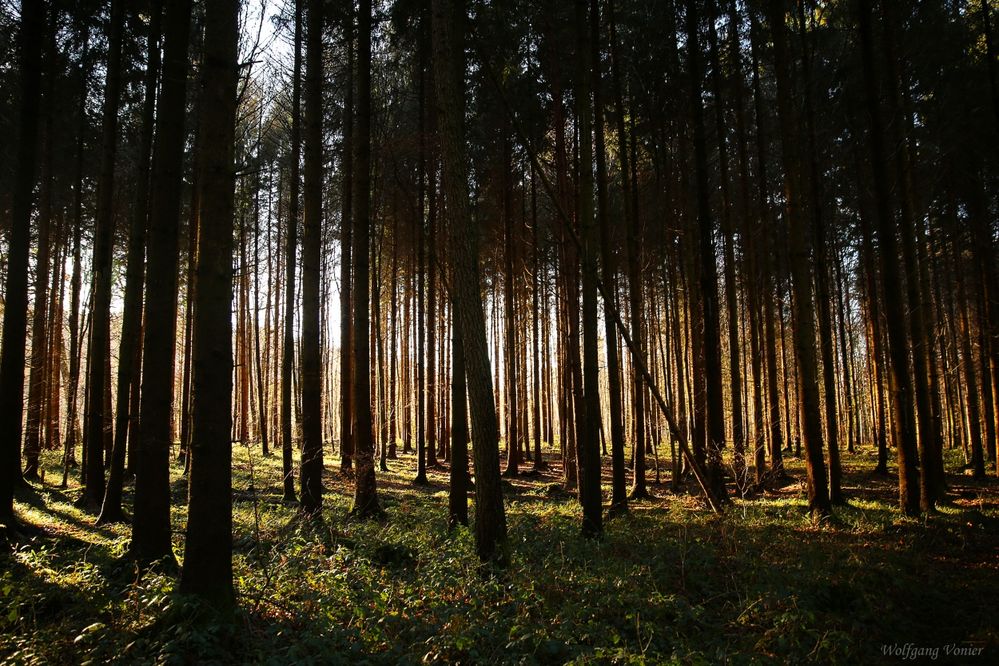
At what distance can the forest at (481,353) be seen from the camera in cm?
445

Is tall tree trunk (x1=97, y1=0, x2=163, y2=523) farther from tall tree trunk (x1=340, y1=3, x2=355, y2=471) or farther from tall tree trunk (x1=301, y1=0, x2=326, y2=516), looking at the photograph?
tall tree trunk (x1=340, y1=3, x2=355, y2=471)

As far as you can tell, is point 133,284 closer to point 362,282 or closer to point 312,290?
point 312,290

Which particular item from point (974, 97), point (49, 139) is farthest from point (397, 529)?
point (974, 97)

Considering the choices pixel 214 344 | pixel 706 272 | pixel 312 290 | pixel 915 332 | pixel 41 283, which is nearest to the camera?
pixel 214 344

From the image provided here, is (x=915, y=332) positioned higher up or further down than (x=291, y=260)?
further down

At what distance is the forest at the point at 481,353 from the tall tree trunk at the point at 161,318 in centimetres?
3

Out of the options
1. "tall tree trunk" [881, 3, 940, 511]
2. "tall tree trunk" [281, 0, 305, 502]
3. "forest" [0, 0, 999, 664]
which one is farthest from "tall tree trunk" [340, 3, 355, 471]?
"tall tree trunk" [881, 3, 940, 511]

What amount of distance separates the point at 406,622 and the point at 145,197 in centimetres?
751

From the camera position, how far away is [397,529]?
804cm

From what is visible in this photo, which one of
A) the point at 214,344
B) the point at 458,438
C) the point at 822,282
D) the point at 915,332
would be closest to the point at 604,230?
the point at 458,438

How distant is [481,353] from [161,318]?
3.60m

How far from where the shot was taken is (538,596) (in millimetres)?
5059

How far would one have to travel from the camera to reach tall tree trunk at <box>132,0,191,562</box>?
582cm

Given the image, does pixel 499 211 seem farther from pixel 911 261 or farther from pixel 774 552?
pixel 774 552
